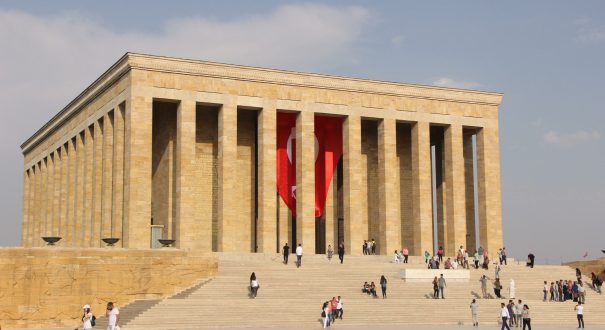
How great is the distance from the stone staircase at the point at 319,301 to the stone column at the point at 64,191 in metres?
18.4

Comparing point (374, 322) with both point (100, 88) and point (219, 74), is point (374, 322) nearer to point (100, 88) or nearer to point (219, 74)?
point (219, 74)

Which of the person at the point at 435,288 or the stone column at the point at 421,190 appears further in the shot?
the stone column at the point at 421,190

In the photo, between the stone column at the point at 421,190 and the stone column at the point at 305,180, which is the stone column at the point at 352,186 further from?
the stone column at the point at 421,190

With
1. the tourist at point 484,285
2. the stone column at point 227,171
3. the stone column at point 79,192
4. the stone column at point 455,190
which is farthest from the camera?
the stone column at point 79,192

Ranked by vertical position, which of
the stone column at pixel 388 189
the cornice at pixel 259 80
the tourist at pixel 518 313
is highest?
the cornice at pixel 259 80

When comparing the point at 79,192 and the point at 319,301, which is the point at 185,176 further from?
the point at 319,301

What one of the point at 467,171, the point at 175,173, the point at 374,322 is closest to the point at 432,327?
the point at 374,322

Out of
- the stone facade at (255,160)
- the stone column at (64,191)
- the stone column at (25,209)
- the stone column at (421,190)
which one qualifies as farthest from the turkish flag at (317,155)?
the stone column at (25,209)

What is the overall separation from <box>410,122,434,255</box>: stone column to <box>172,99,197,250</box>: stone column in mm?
13717

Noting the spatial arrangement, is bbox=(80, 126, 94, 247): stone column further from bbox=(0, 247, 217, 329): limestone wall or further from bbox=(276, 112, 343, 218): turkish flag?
bbox=(0, 247, 217, 329): limestone wall

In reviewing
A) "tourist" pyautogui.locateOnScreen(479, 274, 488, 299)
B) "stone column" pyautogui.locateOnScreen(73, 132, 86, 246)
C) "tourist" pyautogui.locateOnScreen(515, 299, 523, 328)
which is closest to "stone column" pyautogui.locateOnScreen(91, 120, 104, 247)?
"stone column" pyautogui.locateOnScreen(73, 132, 86, 246)

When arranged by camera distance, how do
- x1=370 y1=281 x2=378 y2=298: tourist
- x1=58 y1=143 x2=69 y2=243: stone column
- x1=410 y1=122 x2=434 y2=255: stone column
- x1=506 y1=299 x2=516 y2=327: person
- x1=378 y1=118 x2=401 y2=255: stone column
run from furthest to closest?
x1=58 y1=143 x2=69 y2=243: stone column
x1=410 y1=122 x2=434 y2=255: stone column
x1=378 y1=118 x2=401 y2=255: stone column
x1=370 y1=281 x2=378 y2=298: tourist
x1=506 y1=299 x2=516 y2=327: person

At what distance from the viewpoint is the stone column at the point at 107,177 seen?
46031mm

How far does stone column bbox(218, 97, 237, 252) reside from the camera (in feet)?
147
